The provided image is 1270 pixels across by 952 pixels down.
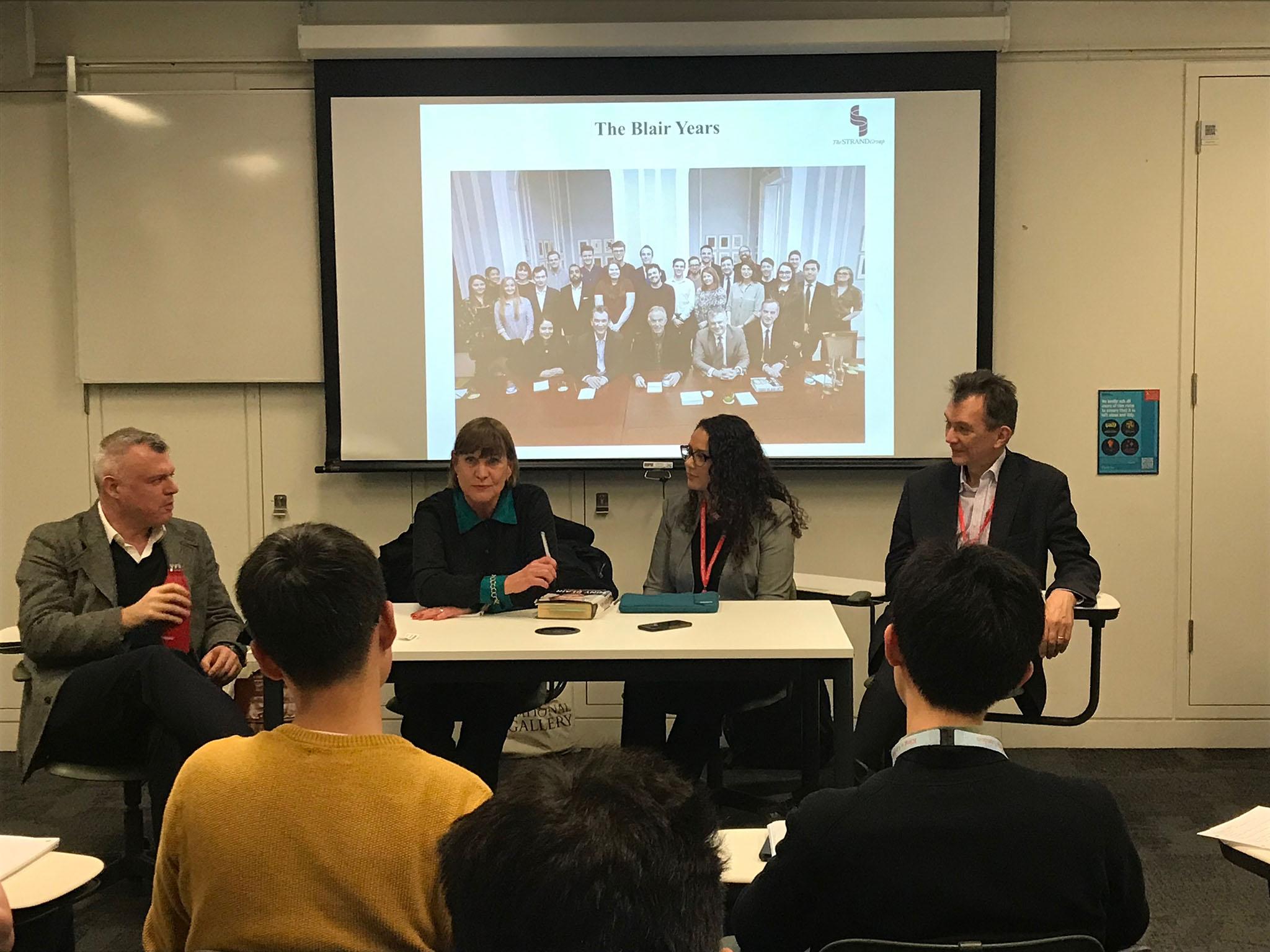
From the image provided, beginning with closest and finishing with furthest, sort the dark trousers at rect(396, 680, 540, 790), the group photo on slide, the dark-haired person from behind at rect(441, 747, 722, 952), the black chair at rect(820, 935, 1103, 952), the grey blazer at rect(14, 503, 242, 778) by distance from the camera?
the dark-haired person from behind at rect(441, 747, 722, 952) < the black chair at rect(820, 935, 1103, 952) < the grey blazer at rect(14, 503, 242, 778) < the dark trousers at rect(396, 680, 540, 790) < the group photo on slide

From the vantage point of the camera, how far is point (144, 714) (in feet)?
8.95

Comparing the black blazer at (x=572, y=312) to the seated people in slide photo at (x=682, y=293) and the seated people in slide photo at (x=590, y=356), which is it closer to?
the seated people in slide photo at (x=590, y=356)

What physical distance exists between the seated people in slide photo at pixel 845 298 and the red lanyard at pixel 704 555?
3.60ft

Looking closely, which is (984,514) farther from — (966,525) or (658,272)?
(658,272)

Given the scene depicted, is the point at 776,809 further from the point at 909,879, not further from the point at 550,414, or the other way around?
the point at 909,879

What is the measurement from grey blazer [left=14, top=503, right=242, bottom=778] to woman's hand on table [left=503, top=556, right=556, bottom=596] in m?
0.79

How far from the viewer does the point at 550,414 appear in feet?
14.0

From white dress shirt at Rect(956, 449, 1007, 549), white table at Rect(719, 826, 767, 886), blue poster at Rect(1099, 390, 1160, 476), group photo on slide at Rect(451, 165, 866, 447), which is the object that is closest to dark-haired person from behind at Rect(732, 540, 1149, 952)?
white table at Rect(719, 826, 767, 886)

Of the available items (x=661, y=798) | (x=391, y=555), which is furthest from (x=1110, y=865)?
(x=391, y=555)

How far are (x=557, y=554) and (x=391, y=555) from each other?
1.79 ft

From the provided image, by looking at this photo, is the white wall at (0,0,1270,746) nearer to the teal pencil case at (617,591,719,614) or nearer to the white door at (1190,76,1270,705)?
the white door at (1190,76,1270,705)

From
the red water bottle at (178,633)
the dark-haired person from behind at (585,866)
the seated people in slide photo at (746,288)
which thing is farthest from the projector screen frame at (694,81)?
the dark-haired person from behind at (585,866)

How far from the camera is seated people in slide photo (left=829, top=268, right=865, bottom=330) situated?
13.8 feet

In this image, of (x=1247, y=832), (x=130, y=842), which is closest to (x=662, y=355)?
(x=130, y=842)
